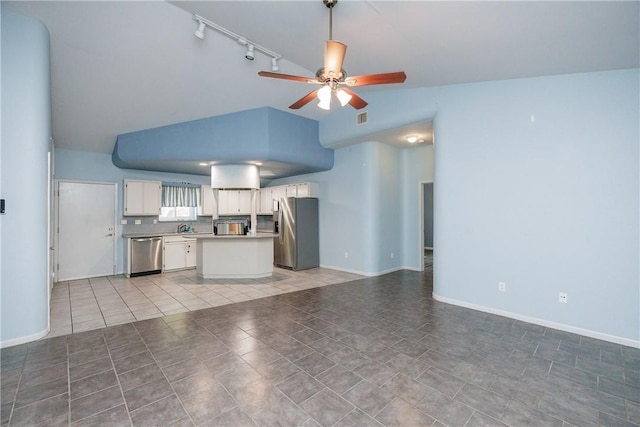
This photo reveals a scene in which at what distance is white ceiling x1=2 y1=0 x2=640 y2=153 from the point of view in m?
2.45

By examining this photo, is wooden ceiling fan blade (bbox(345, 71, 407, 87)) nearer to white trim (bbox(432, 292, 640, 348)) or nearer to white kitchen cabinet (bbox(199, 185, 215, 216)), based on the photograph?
white trim (bbox(432, 292, 640, 348))

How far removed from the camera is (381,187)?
A: 5926 mm

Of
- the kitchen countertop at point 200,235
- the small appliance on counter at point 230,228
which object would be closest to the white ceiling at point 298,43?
the kitchen countertop at point 200,235

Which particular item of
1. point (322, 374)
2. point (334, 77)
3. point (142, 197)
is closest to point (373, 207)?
point (334, 77)

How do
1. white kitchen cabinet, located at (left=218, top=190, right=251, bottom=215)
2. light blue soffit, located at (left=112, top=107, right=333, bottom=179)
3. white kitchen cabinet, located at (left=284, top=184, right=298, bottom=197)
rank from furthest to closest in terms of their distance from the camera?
white kitchen cabinet, located at (left=218, top=190, right=251, bottom=215), white kitchen cabinet, located at (left=284, top=184, right=298, bottom=197), light blue soffit, located at (left=112, top=107, right=333, bottom=179)

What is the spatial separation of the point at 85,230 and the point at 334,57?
20.5ft

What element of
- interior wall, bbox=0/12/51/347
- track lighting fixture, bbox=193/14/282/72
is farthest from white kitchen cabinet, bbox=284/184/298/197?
interior wall, bbox=0/12/51/347

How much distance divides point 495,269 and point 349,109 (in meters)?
3.72

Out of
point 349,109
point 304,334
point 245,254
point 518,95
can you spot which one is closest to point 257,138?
point 349,109

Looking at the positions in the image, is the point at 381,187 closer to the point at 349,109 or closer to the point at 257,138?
the point at 349,109

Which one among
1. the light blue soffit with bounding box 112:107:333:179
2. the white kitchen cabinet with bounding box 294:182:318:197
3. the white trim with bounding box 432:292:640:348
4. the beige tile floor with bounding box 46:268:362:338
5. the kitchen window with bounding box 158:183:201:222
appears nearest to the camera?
the white trim with bounding box 432:292:640:348

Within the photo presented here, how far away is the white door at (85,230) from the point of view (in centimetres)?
561

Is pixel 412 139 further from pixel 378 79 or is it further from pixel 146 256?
pixel 146 256

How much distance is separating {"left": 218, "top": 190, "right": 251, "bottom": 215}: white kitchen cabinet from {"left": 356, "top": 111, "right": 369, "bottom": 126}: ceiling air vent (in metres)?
3.40
